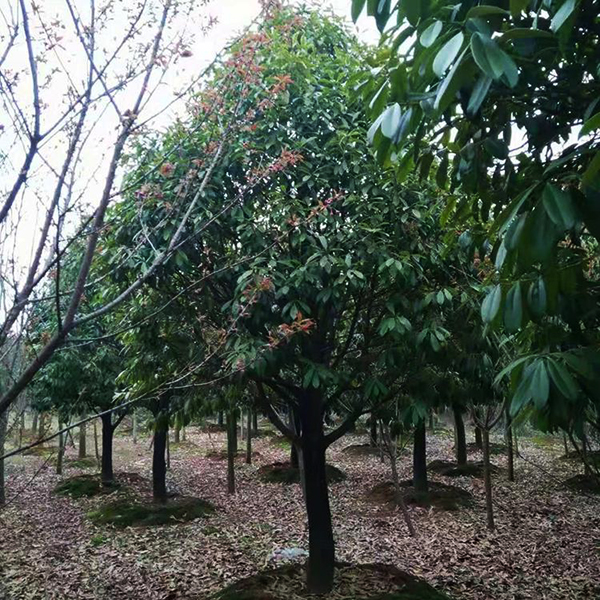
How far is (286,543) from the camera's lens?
739 cm

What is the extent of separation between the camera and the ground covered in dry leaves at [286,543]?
19.3 ft

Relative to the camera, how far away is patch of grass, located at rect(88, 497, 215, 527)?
859 centimetres

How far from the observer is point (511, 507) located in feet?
30.3

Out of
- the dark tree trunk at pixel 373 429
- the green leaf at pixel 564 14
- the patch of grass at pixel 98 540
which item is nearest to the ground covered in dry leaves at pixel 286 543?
the patch of grass at pixel 98 540

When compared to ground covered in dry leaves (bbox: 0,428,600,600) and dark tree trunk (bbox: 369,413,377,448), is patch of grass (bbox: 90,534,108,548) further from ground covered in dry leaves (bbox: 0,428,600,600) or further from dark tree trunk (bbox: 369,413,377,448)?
dark tree trunk (bbox: 369,413,377,448)

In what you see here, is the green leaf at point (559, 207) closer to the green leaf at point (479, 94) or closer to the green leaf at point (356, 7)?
the green leaf at point (479, 94)

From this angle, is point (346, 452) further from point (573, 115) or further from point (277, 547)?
point (573, 115)

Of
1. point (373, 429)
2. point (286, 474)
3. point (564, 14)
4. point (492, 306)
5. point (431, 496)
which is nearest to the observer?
point (564, 14)

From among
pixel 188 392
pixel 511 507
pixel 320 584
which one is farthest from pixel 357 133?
pixel 511 507

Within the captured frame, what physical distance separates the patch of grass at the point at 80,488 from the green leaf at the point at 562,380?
11.4 meters

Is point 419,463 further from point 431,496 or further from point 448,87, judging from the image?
point 448,87

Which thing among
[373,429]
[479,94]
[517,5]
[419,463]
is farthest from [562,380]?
[419,463]

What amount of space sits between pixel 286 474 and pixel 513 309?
450 inches

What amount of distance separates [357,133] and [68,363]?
7860 mm
